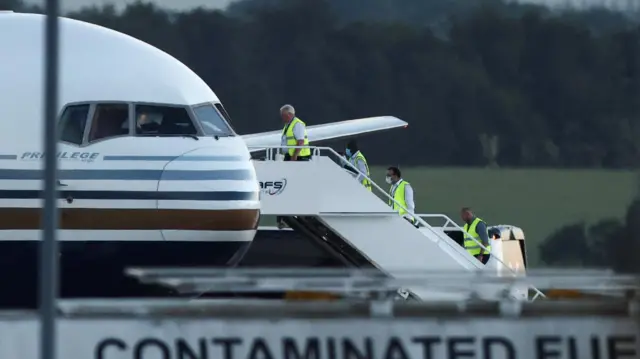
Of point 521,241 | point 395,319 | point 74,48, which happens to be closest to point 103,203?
point 74,48

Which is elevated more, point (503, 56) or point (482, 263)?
point (503, 56)

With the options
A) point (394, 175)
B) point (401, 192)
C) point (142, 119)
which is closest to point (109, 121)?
point (142, 119)

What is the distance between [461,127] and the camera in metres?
21.7

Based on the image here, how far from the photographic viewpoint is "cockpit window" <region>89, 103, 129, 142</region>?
1267cm

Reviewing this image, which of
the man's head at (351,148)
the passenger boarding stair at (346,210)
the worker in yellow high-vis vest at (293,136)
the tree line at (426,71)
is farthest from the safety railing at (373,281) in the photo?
the man's head at (351,148)

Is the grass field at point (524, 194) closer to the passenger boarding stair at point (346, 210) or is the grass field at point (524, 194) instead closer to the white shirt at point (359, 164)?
the white shirt at point (359, 164)

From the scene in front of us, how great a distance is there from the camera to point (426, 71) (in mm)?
22016

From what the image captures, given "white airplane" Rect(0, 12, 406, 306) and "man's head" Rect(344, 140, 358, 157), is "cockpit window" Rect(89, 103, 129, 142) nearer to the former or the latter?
"white airplane" Rect(0, 12, 406, 306)

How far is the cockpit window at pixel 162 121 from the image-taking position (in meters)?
12.9

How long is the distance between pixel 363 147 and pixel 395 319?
15.5 metres

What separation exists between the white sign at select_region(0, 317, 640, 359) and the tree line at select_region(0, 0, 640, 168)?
975 cm

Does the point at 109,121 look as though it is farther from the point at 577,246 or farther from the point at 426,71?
the point at 426,71

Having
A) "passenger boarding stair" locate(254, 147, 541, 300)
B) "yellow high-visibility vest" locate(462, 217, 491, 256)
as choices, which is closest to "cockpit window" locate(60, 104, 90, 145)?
"passenger boarding stair" locate(254, 147, 541, 300)

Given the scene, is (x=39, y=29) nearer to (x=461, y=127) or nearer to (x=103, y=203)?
(x=103, y=203)
